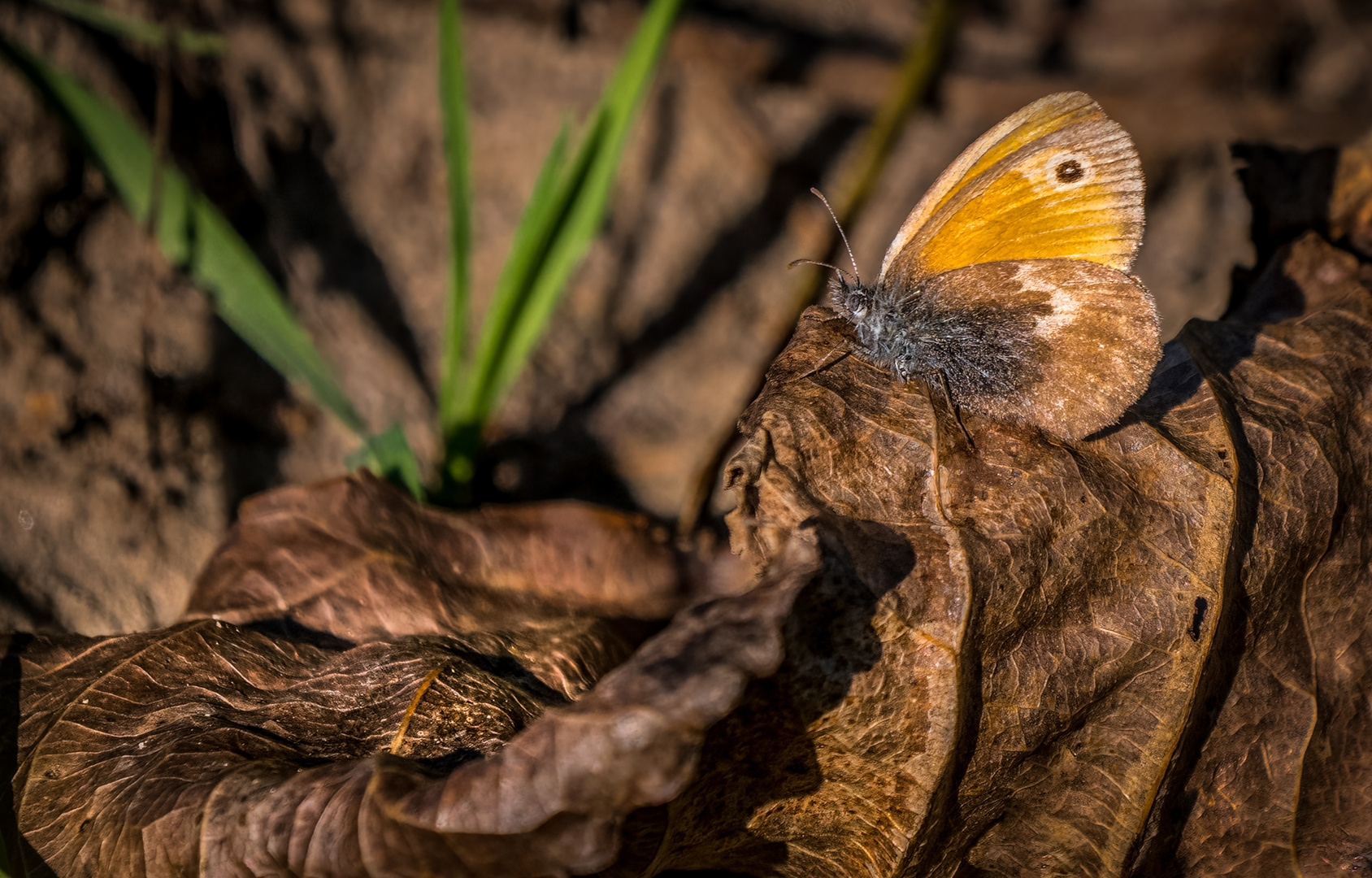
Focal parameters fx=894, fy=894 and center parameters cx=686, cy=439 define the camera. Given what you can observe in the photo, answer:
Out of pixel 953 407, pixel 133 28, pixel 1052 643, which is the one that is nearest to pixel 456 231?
pixel 133 28

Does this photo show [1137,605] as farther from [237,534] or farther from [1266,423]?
[237,534]

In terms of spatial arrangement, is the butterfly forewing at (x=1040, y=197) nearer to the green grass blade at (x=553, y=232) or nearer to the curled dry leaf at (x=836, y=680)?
the curled dry leaf at (x=836, y=680)

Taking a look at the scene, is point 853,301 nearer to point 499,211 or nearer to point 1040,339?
point 1040,339

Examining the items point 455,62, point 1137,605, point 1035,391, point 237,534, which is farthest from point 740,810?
point 455,62

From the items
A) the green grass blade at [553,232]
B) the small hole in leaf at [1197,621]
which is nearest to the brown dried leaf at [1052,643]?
the small hole in leaf at [1197,621]

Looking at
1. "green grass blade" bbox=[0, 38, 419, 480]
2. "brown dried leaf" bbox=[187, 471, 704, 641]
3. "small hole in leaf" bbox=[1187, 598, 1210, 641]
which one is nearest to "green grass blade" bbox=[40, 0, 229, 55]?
"green grass blade" bbox=[0, 38, 419, 480]

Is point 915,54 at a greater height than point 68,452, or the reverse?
point 915,54
